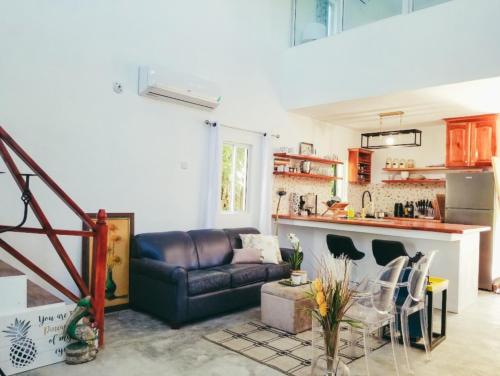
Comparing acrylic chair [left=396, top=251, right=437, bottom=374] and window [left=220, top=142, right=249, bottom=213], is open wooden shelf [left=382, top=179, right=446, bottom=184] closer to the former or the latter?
window [left=220, top=142, right=249, bottom=213]

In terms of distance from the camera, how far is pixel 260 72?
6324 mm

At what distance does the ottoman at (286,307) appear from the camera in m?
3.82

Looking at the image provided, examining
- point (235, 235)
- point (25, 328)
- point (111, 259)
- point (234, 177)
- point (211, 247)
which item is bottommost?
point (25, 328)

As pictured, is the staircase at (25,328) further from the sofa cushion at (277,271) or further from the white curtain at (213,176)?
the white curtain at (213,176)

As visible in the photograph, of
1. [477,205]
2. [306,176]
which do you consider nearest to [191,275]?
[306,176]

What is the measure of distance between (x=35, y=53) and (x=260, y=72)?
11.0 feet

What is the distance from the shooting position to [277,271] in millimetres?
4969

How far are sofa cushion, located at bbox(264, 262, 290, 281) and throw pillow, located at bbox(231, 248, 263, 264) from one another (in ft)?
0.65

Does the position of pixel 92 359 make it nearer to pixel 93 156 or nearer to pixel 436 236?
pixel 93 156

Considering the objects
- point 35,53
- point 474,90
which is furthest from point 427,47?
point 35,53

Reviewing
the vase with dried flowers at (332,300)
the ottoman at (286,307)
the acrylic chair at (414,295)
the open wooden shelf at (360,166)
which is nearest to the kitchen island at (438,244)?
the ottoman at (286,307)

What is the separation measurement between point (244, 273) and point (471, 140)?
473cm

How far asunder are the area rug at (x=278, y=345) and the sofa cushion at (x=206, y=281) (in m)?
0.46

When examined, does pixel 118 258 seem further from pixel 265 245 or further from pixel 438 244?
pixel 438 244
